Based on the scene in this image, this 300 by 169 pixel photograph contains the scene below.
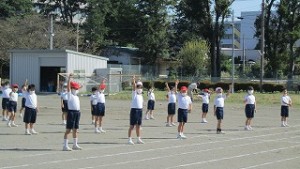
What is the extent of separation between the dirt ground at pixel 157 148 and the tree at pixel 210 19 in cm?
5216

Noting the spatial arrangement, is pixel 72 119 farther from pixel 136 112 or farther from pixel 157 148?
pixel 157 148

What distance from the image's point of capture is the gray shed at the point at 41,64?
49344 mm

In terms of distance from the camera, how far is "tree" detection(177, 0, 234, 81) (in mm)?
73312

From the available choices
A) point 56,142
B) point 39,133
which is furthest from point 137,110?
point 39,133

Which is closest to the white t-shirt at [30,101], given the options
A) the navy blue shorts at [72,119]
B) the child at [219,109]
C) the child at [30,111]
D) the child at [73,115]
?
the child at [30,111]

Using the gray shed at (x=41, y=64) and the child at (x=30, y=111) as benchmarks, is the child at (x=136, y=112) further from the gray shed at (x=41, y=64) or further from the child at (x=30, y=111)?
the gray shed at (x=41, y=64)

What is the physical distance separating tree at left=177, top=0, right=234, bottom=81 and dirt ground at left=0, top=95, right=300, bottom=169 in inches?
2053

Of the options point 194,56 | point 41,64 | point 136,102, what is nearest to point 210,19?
point 194,56

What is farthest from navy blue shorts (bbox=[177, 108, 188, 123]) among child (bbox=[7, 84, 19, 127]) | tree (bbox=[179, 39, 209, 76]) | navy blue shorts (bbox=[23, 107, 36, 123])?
tree (bbox=[179, 39, 209, 76])

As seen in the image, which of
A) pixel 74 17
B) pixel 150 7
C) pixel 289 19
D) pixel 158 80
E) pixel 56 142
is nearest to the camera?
pixel 56 142

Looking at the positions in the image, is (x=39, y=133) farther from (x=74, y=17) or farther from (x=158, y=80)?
(x=74, y=17)

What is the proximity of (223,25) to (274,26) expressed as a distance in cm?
720

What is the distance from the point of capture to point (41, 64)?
50.3 metres

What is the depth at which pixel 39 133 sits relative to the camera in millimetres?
18188
